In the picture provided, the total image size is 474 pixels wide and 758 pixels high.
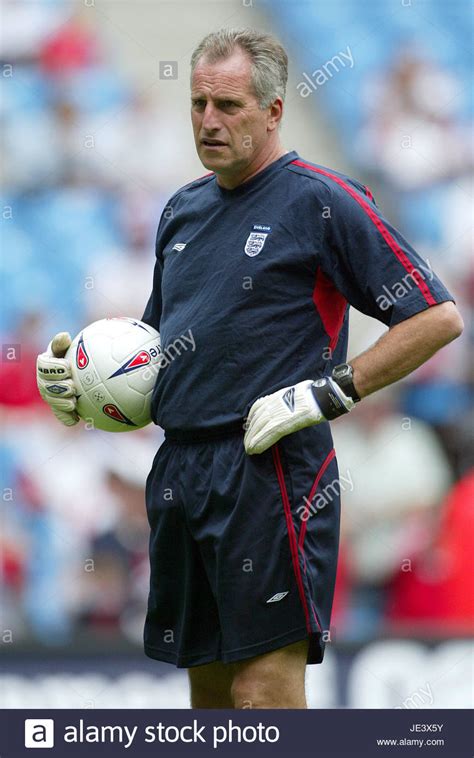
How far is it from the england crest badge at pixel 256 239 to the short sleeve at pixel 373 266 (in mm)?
132

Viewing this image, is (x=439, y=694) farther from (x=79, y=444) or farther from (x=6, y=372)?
(x=6, y=372)

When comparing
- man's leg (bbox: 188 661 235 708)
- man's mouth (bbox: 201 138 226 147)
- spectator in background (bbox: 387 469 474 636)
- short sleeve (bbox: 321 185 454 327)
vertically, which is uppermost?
man's mouth (bbox: 201 138 226 147)

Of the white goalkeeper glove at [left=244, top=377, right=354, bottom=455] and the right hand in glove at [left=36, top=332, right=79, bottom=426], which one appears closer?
the white goalkeeper glove at [left=244, top=377, right=354, bottom=455]

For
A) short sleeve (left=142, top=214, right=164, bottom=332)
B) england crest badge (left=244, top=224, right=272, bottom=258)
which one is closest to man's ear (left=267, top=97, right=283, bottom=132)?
england crest badge (left=244, top=224, right=272, bottom=258)

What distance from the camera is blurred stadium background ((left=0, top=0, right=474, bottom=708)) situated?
184 inches

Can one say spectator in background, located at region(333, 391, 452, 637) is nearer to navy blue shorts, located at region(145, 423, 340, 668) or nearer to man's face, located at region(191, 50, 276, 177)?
navy blue shorts, located at region(145, 423, 340, 668)

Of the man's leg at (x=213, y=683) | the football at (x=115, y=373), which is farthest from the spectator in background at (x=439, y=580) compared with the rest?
the football at (x=115, y=373)

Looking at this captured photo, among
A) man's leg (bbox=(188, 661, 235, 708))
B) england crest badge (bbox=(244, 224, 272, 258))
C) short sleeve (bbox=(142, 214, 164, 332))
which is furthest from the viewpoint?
short sleeve (bbox=(142, 214, 164, 332))

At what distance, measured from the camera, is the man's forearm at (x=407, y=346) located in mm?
2521

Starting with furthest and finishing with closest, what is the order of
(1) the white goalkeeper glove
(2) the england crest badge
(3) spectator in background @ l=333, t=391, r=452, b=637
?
(3) spectator in background @ l=333, t=391, r=452, b=637, (2) the england crest badge, (1) the white goalkeeper glove

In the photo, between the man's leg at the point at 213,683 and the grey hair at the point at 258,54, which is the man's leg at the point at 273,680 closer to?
the man's leg at the point at 213,683

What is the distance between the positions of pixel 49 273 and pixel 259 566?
299cm

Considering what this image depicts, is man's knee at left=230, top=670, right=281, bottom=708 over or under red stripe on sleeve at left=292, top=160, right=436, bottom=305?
under
